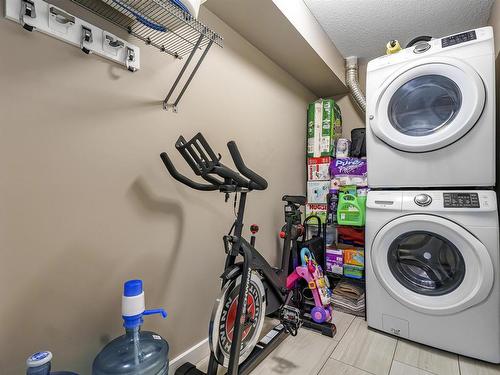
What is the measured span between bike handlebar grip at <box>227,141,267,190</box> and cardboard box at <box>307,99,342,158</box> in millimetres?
1455

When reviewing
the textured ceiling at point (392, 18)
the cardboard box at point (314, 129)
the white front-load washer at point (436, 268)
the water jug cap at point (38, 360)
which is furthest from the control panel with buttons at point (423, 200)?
the water jug cap at point (38, 360)

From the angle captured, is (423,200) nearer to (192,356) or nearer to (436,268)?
(436,268)

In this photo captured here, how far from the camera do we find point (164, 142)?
1.14 m

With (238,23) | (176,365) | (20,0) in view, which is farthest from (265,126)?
(176,365)

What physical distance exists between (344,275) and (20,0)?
7.24 ft

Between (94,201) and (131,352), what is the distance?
1.79ft

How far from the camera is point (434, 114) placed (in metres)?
1.48

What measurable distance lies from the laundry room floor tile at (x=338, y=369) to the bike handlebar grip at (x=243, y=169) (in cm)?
98

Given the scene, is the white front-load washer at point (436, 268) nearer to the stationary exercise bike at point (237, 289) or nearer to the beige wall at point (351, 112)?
the stationary exercise bike at point (237, 289)

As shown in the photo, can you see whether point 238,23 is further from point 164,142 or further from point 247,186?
point 247,186

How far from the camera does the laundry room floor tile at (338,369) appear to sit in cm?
118

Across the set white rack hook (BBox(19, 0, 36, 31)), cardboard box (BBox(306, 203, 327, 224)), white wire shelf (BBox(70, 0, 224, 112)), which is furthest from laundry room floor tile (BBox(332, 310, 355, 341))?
white rack hook (BBox(19, 0, 36, 31))

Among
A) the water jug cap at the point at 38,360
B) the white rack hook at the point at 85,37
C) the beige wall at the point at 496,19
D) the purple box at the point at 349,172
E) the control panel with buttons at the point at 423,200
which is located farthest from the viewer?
the purple box at the point at 349,172

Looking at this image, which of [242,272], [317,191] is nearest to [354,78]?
[317,191]
